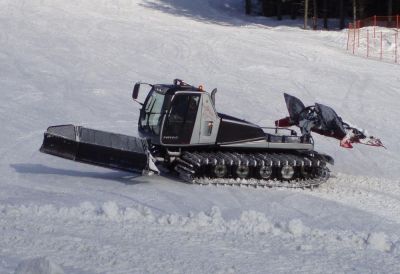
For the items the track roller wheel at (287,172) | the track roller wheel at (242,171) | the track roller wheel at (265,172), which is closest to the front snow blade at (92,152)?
the track roller wheel at (242,171)

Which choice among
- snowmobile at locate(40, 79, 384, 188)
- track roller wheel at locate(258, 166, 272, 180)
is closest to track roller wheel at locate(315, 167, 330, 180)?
snowmobile at locate(40, 79, 384, 188)

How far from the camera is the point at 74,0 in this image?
134 feet

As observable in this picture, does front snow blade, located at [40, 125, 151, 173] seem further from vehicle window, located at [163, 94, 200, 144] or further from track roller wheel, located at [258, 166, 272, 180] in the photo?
track roller wheel, located at [258, 166, 272, 180]

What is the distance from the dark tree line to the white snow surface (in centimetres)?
433

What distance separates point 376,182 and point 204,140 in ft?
12.1

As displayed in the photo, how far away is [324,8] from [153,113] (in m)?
32.0

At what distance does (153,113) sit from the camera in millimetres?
14227

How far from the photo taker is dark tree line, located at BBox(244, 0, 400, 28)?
4391 cm

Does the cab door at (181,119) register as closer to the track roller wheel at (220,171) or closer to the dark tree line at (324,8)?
the track roller wheel at (220,171)

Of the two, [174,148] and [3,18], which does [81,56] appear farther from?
[174,148]

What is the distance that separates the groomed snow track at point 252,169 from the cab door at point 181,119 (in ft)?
1.19

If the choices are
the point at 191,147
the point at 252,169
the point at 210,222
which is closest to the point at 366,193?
the point at 252,169

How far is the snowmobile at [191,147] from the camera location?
524 inches

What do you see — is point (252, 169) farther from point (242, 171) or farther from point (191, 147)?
point (191, 147)
